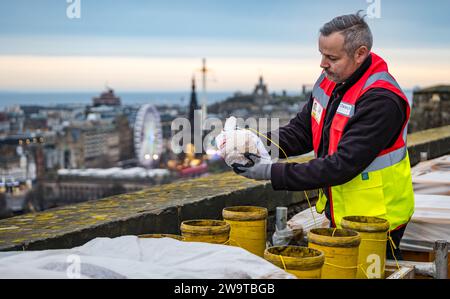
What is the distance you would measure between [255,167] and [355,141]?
42cm

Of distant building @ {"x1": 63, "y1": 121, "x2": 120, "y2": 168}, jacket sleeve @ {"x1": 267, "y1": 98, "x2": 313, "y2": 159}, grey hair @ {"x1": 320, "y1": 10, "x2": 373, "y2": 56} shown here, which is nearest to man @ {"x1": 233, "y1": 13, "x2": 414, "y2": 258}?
grey hair @ {"x1": 320, "y1": 10, "x2": 373, "y2": 56}

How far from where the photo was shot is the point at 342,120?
10.6ft

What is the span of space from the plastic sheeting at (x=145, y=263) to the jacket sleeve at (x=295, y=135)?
136cm

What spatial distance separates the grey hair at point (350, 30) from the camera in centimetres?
312

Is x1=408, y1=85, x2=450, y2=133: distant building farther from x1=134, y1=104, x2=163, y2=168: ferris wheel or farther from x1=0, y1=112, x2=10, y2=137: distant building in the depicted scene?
x1=0, y1=112, x2=10, y2=137: distant building

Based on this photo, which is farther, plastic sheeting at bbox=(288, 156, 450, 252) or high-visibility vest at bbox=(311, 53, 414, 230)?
plastic sheeting at bbox=(288, 156, 450, 252)

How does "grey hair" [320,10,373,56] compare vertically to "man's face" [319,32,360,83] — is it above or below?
above

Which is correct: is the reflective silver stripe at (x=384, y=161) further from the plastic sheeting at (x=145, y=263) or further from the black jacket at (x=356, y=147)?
the plastic sheeting at (x=145, y=263)

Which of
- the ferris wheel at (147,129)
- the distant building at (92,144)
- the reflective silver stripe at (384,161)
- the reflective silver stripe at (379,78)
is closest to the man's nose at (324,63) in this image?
the reflective silver stripe at (379,78)

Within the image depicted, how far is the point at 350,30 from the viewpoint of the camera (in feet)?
10.3

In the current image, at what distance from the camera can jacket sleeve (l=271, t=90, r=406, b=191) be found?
9.87 ft

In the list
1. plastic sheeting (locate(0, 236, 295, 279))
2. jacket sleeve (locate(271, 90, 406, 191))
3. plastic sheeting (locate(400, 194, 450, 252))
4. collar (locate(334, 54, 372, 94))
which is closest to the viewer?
plastic sheeting (locate(0, 236, 295, 279))

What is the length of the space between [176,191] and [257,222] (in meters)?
1.52

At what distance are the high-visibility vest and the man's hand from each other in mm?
316
